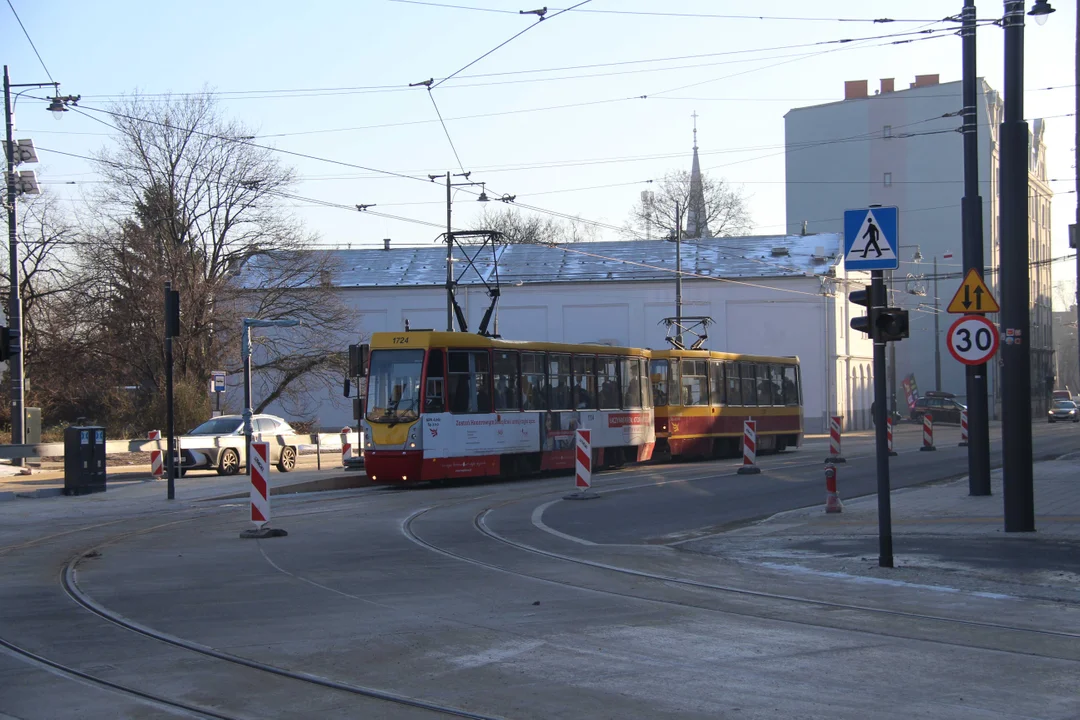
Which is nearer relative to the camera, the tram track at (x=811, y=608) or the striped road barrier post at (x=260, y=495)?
the tram track at (x=811, y=608)

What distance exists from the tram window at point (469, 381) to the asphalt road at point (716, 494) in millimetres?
3145

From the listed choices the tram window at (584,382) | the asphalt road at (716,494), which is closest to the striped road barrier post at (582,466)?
the asphalt road at (716,494)

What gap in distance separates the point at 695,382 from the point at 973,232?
15.9 meters

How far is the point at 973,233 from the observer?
17.6 m

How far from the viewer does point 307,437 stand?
132ft

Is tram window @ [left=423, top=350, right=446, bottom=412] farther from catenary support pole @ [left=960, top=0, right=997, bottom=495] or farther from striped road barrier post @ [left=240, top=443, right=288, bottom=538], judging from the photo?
catenary support pole @ [left=960, top=0, right=997, bottom=495]

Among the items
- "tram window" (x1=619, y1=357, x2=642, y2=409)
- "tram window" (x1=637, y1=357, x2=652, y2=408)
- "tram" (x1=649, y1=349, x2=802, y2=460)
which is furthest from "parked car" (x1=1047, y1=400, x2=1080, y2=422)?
"tram window" (x1=619, y1=357, x2=642, y2=409)

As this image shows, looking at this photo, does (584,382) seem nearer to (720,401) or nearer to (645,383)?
(645,383)

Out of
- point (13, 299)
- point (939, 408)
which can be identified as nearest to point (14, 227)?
point (13, 299)

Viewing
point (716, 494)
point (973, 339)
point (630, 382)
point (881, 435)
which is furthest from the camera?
point (630, 382)

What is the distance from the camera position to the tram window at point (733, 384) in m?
34.6

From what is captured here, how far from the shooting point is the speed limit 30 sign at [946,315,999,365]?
1322 centimetres

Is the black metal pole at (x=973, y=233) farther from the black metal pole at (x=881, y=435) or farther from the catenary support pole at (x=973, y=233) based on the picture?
the black metal pole at (x=881, y=435)

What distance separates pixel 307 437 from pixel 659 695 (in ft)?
115
